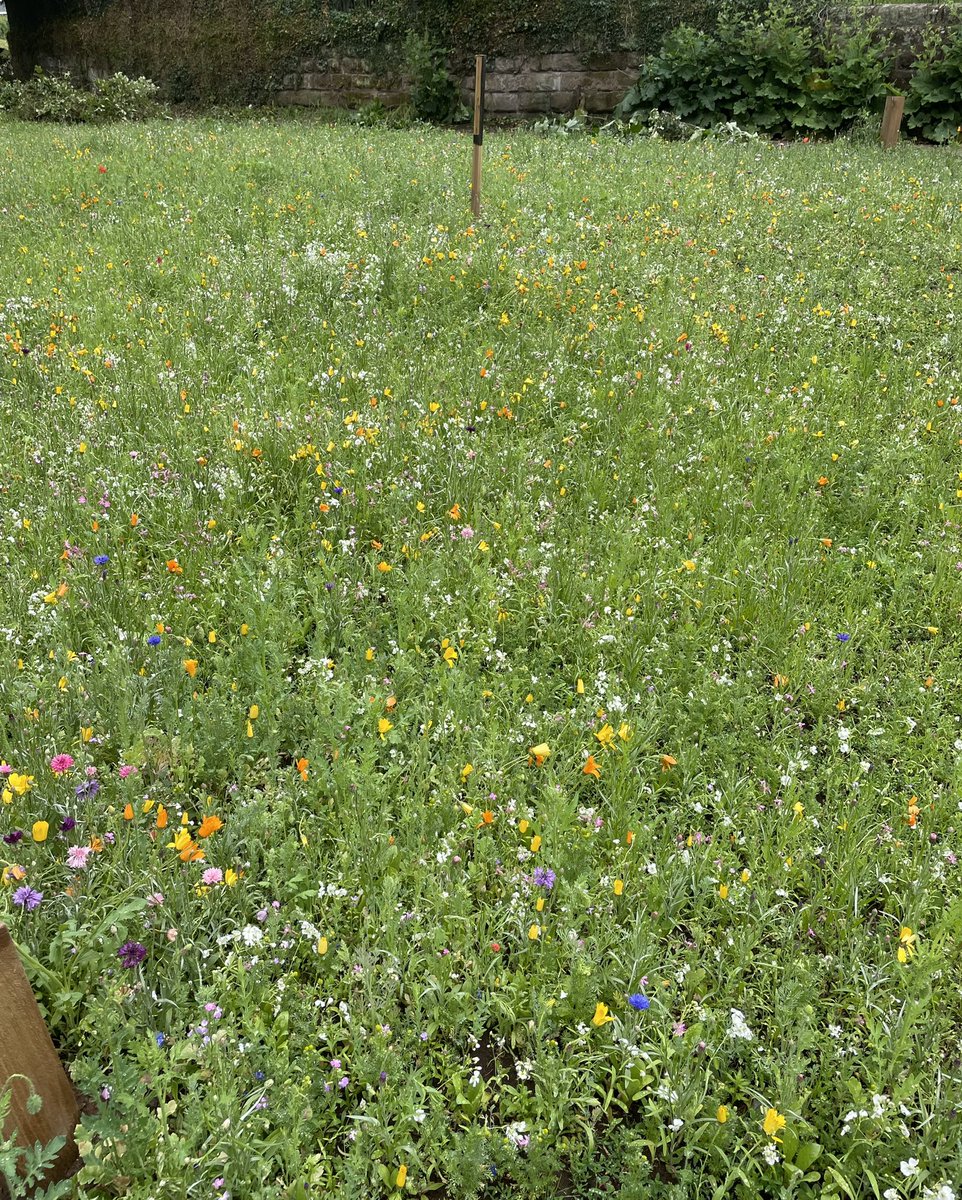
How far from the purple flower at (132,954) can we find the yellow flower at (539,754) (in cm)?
137

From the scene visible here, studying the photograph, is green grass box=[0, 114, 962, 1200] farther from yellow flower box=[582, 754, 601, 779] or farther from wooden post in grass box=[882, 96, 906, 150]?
wooden post in grass box=[882, 96, 906, 150]

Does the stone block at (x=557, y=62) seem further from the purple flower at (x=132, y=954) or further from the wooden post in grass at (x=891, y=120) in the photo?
the purple flower at (x=132, y=954)

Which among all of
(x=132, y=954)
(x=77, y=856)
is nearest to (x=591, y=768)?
(x=132, y=954)

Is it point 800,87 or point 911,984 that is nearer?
point 911,984

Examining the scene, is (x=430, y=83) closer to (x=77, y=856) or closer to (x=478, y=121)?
(x=478, y=121)

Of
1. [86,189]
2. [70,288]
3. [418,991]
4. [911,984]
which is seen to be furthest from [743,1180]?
[86,189]

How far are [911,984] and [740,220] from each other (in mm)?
8585

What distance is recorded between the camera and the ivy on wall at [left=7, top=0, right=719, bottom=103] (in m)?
17.7

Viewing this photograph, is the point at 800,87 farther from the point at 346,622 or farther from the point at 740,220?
the point at 346,622

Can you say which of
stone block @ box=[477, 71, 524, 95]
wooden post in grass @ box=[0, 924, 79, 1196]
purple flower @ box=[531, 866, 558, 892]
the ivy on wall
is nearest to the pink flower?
wooden post in grass @ box=[0, 924, 79, 1196]

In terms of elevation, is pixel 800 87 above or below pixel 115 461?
above

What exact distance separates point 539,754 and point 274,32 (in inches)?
953

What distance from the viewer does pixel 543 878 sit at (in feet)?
8.73

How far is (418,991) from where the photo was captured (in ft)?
7.72
